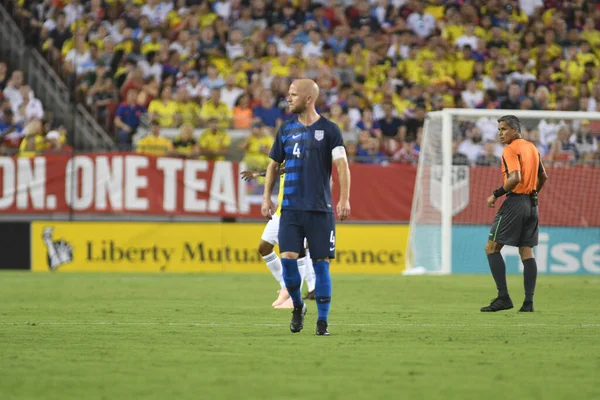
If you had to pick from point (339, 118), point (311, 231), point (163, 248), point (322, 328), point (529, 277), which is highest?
point (339, 118)

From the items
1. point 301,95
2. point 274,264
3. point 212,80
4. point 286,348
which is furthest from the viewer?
point 212,80

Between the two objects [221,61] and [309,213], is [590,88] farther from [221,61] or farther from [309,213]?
[309,213]

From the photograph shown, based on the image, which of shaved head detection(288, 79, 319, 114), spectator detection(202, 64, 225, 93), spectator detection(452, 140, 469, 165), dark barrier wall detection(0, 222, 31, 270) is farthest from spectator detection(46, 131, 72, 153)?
shaved head detection(288, 79, 319, 114)

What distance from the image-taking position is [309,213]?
966 centimetres

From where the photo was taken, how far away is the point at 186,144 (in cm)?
2205

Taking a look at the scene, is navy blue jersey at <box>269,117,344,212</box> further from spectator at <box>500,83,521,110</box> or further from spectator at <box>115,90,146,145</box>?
spectator at <box>500,83,521,110</box>

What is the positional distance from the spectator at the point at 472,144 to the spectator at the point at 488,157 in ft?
0.40

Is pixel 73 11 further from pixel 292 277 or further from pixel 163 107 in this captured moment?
pixel 292 277

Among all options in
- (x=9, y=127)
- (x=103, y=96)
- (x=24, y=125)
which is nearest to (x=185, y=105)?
(x=103, y=96)

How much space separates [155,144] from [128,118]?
1395 millimetres

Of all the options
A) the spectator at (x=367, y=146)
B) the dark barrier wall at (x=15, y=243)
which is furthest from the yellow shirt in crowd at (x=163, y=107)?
the spectator at (x=367, y=146)

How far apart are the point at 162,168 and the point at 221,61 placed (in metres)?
4.29

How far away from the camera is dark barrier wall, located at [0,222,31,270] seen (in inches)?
857

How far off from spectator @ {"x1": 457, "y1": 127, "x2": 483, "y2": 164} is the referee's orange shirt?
945 cm
